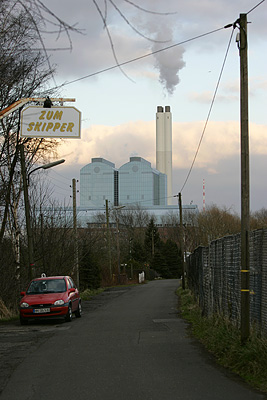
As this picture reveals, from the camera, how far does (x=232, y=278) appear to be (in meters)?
11.2

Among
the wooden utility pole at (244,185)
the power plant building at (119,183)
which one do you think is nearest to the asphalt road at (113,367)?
the wooden utility pole at (244,185)

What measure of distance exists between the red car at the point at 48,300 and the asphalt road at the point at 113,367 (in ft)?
7.14

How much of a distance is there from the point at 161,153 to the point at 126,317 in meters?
126

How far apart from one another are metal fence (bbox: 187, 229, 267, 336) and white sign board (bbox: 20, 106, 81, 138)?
4.32m

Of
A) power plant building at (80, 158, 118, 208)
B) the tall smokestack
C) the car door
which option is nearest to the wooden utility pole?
the car door

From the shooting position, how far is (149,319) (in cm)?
1711

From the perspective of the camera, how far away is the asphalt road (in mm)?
6844

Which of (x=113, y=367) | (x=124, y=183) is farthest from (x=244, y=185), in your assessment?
(x=124, y=183)

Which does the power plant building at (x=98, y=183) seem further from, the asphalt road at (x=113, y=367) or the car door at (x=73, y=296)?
the asphalt road at (x=113, y=367)

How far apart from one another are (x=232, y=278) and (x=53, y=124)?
530cm

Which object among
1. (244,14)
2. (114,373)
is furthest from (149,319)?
(244,14)

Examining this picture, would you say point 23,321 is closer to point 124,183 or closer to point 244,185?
point 244,185

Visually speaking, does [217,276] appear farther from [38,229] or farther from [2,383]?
[38,229]

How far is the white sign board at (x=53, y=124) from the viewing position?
472 inches
